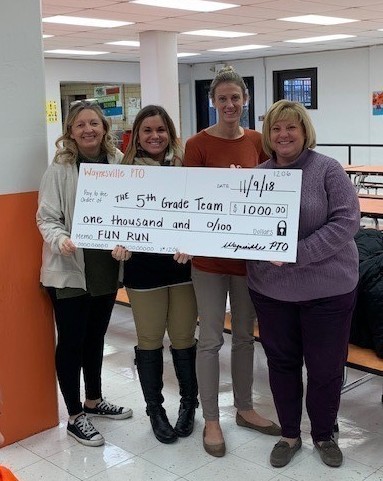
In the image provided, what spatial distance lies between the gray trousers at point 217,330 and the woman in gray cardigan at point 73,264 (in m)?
0.47

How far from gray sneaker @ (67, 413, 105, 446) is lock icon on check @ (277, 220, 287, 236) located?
1.32 meters

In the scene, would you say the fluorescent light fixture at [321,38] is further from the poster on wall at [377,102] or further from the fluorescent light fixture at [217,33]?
the poster on wall at [377,102]

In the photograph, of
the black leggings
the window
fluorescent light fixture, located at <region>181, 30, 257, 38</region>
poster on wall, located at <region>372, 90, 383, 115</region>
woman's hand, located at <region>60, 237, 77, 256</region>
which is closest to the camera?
woman's hand, located at <region>60, 237, 77, 256</region>

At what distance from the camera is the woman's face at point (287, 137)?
2.51 meters

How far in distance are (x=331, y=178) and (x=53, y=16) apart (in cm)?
629

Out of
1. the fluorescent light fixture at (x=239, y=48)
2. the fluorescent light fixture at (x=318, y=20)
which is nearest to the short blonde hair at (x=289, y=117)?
the fluorescent light fixture at (x=318, y=20)

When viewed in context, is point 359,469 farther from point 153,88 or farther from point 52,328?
point 153,88

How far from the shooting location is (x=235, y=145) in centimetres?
277

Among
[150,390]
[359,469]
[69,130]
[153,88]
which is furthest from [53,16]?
[359,469]

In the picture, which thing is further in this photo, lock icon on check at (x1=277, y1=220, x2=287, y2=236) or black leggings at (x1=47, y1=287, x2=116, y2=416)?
black leggings at (x1=47, y1=287, x2=116, y2=416)

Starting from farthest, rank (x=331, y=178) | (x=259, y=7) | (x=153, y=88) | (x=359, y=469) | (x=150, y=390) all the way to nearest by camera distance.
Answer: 1. (x=153, y=88)
2. (x=259, y=7)
3. (x=150, y=390)
4. (x=359, y=469)
5. (x=331, y=178)

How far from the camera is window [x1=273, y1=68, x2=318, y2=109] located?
13.7 metres

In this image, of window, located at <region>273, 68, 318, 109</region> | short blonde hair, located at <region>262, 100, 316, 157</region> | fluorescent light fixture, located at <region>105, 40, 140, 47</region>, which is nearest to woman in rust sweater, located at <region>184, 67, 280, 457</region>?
short blonde hair, located at <region>262, 100, 316, 157</region>

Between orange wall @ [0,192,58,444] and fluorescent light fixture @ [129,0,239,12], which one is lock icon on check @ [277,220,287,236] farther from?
fluorescent light fixture @ [129,0,239,12]
